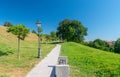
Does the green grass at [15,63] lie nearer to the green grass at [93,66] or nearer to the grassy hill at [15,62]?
the grassy hill at [15,62]

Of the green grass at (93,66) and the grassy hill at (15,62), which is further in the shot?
the grassy hill at (15,62)

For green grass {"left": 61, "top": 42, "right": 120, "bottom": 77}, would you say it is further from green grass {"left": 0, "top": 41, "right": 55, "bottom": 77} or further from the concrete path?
green grass {"left": 0, "top": 41, "right": 55, "bottom": 77}

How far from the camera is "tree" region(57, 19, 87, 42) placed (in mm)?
81438

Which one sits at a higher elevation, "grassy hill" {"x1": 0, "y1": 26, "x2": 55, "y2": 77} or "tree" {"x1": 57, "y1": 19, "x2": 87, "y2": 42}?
"tree" {"x1": 57, "y1": 19, "x2": 87, "y2": 42}

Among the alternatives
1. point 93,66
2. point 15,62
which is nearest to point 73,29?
point 15,62

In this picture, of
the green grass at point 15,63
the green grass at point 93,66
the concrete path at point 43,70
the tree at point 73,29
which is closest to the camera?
the concrete path at point 43,70

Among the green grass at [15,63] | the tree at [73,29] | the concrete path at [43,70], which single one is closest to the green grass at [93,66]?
the concrete path at [43,70]

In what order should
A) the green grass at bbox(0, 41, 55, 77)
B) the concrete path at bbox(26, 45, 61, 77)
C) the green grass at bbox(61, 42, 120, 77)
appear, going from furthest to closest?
the green grass at bbox(0, 41, 55, 77) → the green grass at bbox(61, 42, 120, 77) → the concrete path at bbox(26, 45, 61, 77)

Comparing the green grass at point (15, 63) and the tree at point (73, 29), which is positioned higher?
the tree at point (73, 29)

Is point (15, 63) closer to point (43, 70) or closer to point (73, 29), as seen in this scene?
point (43, 70)

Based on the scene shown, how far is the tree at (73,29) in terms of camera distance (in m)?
81.4

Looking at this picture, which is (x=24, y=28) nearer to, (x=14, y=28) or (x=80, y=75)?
(x=14, y=28)

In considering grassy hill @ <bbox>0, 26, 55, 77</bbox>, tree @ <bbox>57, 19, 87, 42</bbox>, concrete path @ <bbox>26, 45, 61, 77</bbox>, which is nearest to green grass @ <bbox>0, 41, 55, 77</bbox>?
grassy hill @ <bbox>0, 26, 55, 77</bbox>

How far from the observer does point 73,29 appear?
265 ft
